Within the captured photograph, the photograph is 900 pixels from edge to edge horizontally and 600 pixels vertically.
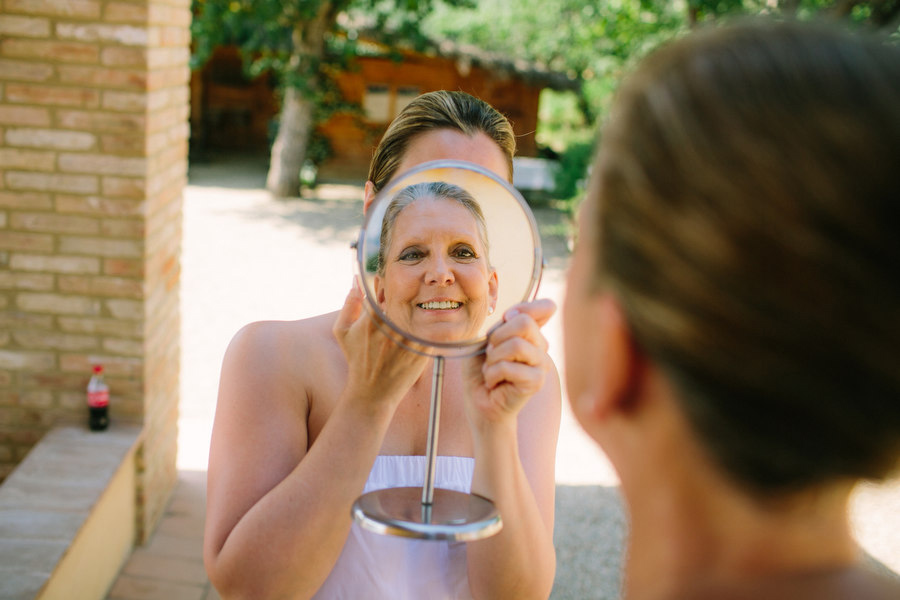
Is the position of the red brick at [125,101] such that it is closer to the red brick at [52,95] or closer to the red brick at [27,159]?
the red brick at [52,95]

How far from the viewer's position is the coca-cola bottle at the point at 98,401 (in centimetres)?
419

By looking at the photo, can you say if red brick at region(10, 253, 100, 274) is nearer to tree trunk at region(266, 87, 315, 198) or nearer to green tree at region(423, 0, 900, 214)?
green tree at region(423, 0, 900, 214)

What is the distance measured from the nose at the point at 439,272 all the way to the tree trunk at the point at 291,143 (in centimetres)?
1576

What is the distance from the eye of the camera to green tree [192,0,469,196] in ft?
51.5

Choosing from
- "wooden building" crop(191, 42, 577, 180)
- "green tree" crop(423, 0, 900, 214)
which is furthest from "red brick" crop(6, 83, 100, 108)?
"wooden building" crop(191, 42, 577, 180)

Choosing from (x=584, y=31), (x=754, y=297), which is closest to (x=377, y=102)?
(x=584, y=31)

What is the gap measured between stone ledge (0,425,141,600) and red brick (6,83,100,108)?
1.55 m

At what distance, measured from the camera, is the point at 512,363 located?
5.28 ft

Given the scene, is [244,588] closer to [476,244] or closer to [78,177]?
[476,244]

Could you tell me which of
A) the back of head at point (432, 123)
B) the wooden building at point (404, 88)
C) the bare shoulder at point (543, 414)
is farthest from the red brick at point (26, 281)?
the wooden building at point (404, 88)

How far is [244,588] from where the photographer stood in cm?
185

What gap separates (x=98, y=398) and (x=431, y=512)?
10.5 ft

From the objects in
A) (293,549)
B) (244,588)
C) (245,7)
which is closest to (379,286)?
(293,549)

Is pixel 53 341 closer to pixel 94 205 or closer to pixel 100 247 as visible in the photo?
pixel 100 247
